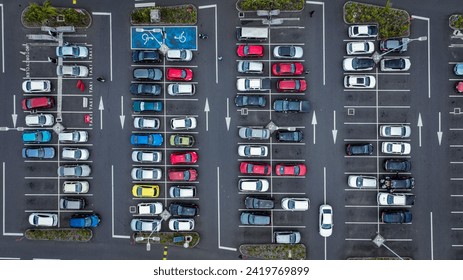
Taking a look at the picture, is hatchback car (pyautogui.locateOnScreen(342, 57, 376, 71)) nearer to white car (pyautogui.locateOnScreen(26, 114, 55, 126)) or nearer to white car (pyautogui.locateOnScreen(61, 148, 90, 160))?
white car (pyautogui.locateOnScreen(61, 148, 90, 160))

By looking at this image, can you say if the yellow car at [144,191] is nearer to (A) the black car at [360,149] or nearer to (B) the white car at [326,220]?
(B) the white car at [326,220]

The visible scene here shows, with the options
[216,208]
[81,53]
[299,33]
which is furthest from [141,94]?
[299,33]

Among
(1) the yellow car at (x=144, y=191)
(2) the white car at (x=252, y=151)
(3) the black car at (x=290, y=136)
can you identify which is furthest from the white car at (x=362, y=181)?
(1) the yellow car at (x=144, y=191)

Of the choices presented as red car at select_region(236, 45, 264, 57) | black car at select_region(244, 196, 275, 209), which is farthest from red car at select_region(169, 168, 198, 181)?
red car at select_region(236, 45, 264, 57)

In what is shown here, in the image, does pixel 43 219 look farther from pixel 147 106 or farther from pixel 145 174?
pixel 147 106

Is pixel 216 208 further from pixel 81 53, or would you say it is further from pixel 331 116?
pixel 81 53
